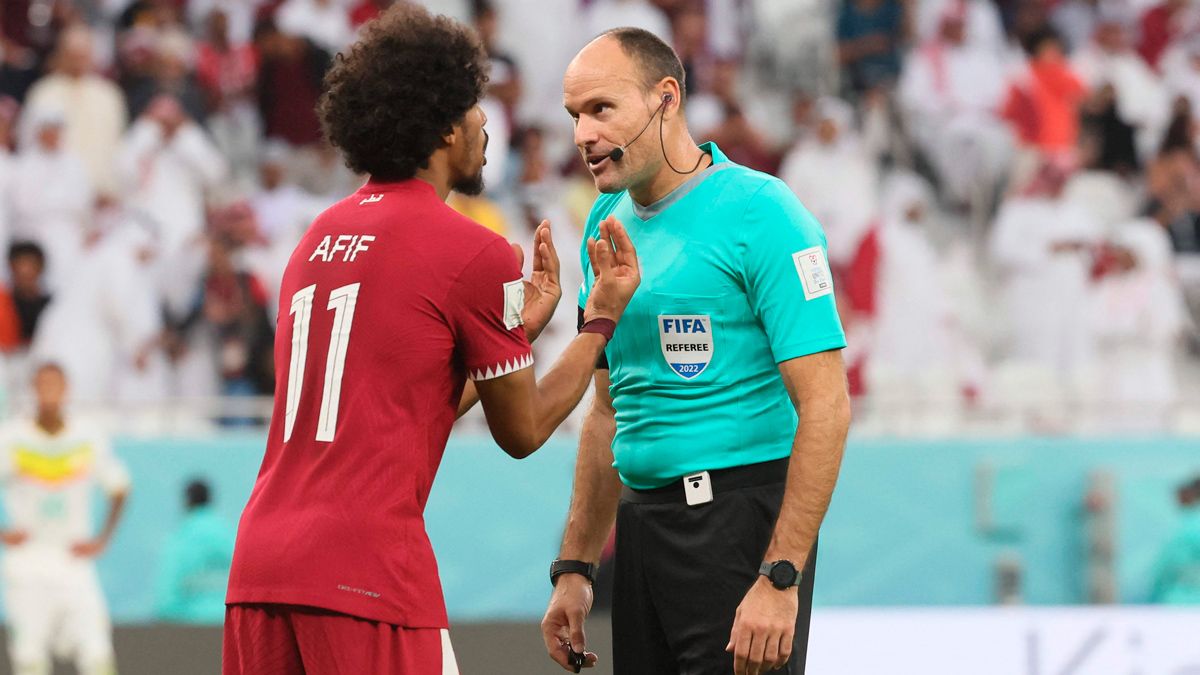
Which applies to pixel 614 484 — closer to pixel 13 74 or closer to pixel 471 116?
pixel 471 116

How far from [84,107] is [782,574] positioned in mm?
9238

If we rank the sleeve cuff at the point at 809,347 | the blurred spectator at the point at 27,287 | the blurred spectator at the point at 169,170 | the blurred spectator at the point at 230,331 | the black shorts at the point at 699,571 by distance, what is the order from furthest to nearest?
the blurred spectator at the point at 169,170 → the blurred spectator at the point at 27,287 → the blurred spectator at the point at 230,331 → the black shorts at the point at 699,571 → the sleeve cuff at the point at 809,347

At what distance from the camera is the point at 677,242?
4102 mm

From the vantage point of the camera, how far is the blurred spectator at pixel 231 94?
40.7ft

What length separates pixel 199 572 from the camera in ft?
33.6

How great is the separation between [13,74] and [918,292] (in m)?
6.27

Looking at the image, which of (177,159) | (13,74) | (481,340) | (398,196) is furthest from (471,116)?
(13,74)

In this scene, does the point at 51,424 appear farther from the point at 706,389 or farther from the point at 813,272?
the point at 813,272

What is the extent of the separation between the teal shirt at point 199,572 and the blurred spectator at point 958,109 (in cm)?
582

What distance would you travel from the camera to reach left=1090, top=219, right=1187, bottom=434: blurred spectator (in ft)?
38.2

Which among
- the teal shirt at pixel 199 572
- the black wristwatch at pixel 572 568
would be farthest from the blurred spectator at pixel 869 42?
the black wristwatch at pixel 572 568

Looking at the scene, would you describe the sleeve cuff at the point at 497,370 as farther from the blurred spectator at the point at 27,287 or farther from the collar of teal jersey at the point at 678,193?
the blurred spectator at the point at 27,287

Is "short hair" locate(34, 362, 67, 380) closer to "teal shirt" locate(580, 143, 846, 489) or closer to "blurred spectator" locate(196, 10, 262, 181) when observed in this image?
"blurred spectator" locate(196, 10, 262, 181)

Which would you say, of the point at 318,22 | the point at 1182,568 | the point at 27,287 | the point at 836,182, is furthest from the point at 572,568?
the point at 318,22
